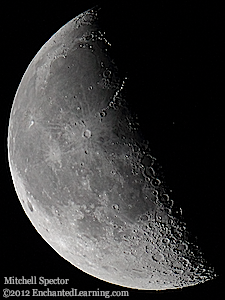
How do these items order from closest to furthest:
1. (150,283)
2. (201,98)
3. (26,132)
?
1. (201,98)
2. (26,132)
3. (150,283)

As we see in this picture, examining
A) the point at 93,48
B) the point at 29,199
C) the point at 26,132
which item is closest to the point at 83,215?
the point at 29,199

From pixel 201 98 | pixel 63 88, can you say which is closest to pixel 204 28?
pixel 201 98

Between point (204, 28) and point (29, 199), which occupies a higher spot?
point (204, 28)

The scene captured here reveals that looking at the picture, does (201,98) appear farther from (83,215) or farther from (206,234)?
(83,215)

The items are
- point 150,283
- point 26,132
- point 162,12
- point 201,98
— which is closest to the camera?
point 201,98

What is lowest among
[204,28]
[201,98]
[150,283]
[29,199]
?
[150,283]

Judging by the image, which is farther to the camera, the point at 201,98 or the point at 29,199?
the point at 29,199
